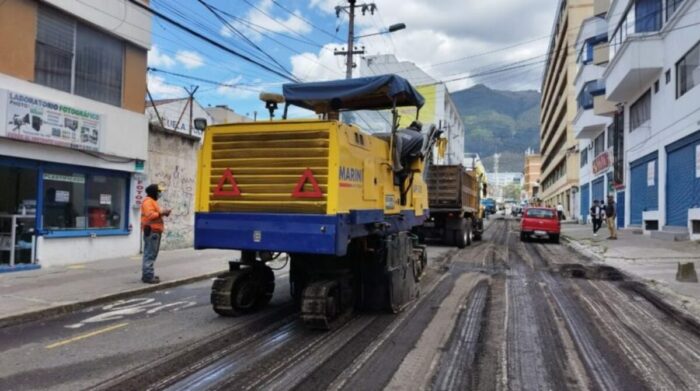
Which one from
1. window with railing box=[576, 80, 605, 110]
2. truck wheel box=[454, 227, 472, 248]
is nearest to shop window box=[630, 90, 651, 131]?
window with railing box=[576, 80, 605, 110]

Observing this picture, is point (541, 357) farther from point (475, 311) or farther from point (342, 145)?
point (342, 145)

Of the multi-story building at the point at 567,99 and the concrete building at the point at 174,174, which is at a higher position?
the multi-story building at the point at 567,99

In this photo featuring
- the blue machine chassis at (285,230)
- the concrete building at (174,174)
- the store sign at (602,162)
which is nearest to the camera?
the blue machine chassis at (285,230)

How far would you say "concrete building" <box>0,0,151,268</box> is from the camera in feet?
35.3

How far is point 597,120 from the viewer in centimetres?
3525

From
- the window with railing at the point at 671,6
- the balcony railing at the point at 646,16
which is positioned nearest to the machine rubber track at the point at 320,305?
the balcony railing at the point at 646,16

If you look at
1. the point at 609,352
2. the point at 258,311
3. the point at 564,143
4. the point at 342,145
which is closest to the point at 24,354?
the point at 258,311

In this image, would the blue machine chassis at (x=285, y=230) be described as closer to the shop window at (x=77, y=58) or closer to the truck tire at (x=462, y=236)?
the shop window at (x=77, y=58)

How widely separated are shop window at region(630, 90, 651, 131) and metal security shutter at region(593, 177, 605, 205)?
8.65m

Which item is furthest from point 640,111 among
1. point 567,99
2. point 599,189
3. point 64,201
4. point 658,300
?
point 567,99

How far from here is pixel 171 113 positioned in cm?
3341

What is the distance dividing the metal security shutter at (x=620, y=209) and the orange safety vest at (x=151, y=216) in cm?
2650

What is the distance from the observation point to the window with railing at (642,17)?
22.2 m

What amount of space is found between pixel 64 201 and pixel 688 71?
2069 cm
